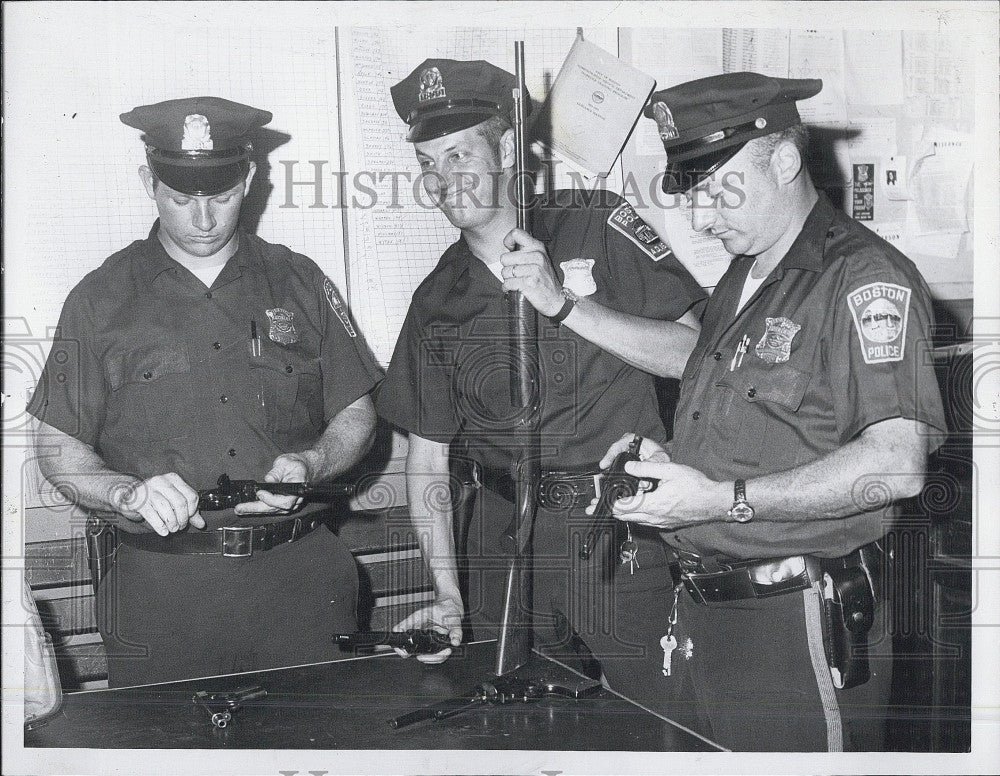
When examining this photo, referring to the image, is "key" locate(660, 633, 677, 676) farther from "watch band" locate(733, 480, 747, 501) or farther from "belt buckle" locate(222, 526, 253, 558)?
"belt buckle" locate(222, 526, 253, 558)

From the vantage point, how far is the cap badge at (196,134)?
174 cm

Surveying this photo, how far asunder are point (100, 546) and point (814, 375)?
136 cm

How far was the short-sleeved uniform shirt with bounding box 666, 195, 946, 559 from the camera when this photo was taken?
4.73 ft

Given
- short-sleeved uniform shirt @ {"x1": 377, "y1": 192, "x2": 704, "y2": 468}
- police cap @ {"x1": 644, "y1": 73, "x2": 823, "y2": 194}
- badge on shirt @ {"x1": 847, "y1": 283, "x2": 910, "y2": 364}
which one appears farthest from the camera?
short-sleeved uniform shirt @ {"x1": 377, "y1": 192, "x2": 704, "y2": 468}

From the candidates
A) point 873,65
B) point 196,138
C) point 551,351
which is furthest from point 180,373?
point 873,65

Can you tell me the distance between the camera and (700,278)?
177 centimetres

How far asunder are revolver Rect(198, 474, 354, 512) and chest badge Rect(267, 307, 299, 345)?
0.28 m

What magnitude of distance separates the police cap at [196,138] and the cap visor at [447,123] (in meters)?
0.32

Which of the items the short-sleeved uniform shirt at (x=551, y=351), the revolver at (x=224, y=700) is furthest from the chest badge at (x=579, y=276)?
the revolver at (x=224, y=700)

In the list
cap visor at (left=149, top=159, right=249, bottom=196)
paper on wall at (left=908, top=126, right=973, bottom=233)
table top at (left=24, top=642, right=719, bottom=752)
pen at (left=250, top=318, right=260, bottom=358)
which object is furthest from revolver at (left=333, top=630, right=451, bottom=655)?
paper on wall at (left=908, top=126, right=973, bottom=233)

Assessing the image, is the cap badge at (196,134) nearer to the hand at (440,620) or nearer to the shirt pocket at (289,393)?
the shirt pocket at (289,393)

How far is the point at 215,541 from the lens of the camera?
5.68ft

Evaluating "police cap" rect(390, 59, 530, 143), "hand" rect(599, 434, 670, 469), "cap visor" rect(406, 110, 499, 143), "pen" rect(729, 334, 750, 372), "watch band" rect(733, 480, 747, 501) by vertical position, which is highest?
"police cap" rect(390, 59, 530, 143)

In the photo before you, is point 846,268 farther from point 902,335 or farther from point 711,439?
point 711,439
